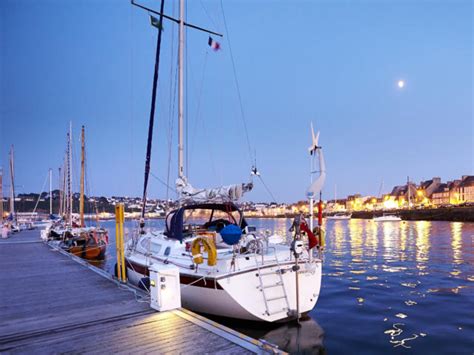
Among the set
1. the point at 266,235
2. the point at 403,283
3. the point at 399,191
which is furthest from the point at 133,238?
the point at 399,191

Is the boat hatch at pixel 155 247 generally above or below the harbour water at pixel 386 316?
above

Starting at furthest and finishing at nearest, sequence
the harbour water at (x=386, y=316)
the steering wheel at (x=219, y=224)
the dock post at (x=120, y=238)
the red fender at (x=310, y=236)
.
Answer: the steering wheel at (x=219, y=224) < the dock post at (x=120, y=238) < the red fender at (x=310, y=236) < the harbour water at (x=386, y=316)

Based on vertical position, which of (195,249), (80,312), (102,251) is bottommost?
(102,251)

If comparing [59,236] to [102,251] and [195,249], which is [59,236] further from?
[195,249]

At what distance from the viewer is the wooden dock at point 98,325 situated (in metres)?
5.28

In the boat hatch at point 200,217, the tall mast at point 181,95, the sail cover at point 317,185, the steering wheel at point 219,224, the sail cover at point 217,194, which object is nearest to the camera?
the sail cover at point 317,185

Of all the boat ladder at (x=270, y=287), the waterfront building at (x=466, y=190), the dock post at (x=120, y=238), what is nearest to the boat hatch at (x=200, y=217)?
the dock post at (x=120, y=238)

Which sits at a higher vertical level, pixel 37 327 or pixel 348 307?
pixel 37 327

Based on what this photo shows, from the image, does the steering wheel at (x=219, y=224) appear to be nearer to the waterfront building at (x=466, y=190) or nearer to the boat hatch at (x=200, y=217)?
the boat hatch at (x=200, y=217)

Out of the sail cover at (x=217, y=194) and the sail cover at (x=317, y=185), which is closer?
the sail cover at (x=317, y=185)

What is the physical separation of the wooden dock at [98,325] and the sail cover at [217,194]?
11.3ft

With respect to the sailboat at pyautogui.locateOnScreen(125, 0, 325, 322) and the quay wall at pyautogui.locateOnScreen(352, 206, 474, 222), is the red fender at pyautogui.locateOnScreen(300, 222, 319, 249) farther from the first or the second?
the quay wall at pyautogui.locateOnScreen(352, 206, 474, 222)

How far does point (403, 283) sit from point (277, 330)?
8482mm

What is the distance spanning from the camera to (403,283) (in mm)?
14336
